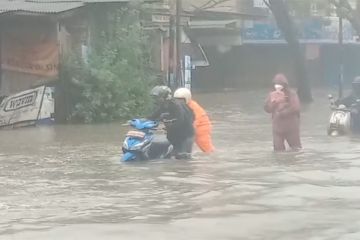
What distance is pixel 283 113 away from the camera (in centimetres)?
1587

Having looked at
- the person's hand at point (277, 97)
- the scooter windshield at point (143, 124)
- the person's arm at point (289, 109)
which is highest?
the person's hand at point (277, 97)

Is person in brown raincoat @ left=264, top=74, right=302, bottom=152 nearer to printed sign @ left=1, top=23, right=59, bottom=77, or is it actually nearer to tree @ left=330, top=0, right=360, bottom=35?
printed sign @ left=1, top=23, right=59, bottom=77

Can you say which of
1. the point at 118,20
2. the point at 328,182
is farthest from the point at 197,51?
the point at 328,182

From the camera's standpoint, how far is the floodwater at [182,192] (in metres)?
8.62

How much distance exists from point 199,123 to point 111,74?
7.87m

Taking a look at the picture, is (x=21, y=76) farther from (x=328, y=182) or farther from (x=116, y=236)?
(x=116, y=236)

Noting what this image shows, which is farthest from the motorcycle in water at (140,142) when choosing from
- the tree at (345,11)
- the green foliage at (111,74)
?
the tree at (345,11)

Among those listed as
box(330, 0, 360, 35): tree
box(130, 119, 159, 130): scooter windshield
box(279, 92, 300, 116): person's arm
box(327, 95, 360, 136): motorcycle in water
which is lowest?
box(327, 95, 360, 136): motorcycle in water

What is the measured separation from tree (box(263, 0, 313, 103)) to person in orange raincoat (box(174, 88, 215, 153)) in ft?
66.2

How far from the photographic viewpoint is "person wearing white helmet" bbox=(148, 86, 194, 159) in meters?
14.7

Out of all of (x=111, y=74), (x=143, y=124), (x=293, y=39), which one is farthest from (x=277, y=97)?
(x=293, y=39)

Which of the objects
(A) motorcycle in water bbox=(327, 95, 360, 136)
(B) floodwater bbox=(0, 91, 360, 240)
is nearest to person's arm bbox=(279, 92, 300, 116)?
(B) floodwater bbox=(0, 91, 360, 240)

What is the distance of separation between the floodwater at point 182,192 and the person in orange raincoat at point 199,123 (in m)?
0.20

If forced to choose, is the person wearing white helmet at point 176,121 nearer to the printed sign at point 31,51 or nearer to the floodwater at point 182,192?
the floodwater at point 182,192
